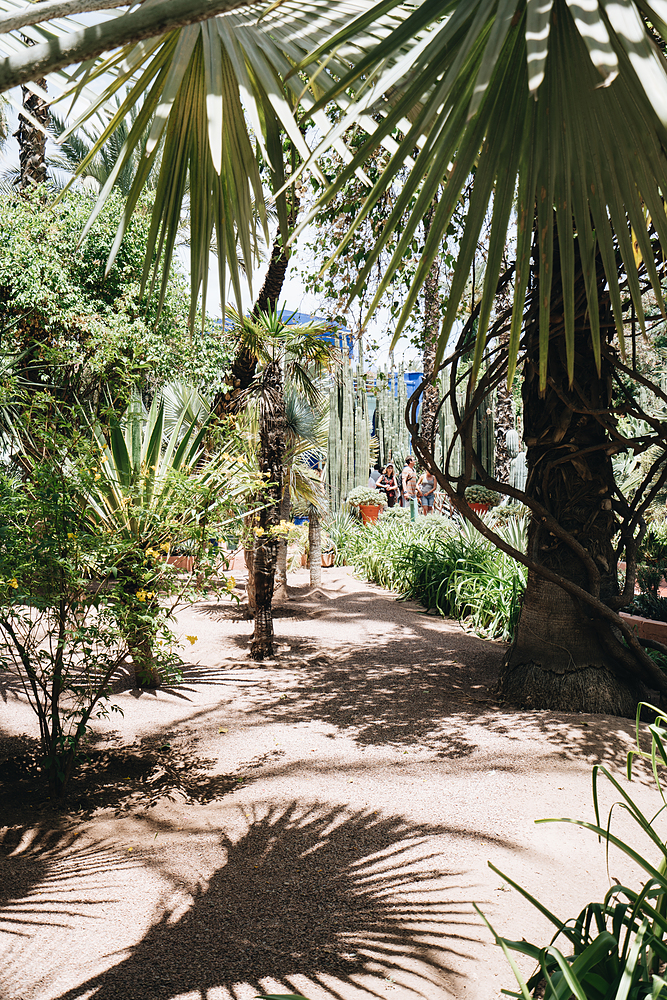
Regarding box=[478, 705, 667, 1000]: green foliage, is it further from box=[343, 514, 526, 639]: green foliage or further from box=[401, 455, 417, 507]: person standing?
box=[401, 455, 417, 507]: person standing

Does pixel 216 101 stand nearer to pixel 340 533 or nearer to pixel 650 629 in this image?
pixel 650 629

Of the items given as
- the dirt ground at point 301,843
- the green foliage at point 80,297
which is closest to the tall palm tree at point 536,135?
the dirt ground at point 301,843

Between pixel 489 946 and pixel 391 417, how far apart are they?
16487 mm

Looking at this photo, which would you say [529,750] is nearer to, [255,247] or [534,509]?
[534,509]

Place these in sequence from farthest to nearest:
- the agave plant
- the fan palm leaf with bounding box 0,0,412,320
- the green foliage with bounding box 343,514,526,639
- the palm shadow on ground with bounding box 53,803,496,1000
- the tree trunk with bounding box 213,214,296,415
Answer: the tree trunk with bounding box 213,214,296,415 < the green foliage with bounding box 343,514,526,639 < the agave plant < the palm shadow on ground with bounding box 53,803,496,1000 < the fan palm leaf with bounding box 0,0,412,320

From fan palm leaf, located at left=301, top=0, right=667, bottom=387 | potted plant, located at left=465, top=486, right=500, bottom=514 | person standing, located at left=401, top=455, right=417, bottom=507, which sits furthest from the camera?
person standing, located at left=401, top=455, right=417, bottom=507

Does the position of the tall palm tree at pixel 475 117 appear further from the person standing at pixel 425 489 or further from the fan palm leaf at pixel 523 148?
the person standing at pixel 425 489

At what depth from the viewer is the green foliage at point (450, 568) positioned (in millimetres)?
6820

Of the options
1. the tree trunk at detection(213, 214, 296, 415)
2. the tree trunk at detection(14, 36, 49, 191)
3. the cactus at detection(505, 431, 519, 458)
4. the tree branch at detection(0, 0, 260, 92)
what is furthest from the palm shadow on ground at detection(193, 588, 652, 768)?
the tree trunk at detection(14, 36, 49, 191)

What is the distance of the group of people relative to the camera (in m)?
13.7

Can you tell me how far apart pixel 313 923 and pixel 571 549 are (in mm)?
2803

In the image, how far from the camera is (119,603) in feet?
10.7

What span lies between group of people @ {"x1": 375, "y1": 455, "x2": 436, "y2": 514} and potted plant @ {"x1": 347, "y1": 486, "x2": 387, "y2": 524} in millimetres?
390

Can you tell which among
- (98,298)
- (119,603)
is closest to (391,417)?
(98,298)
